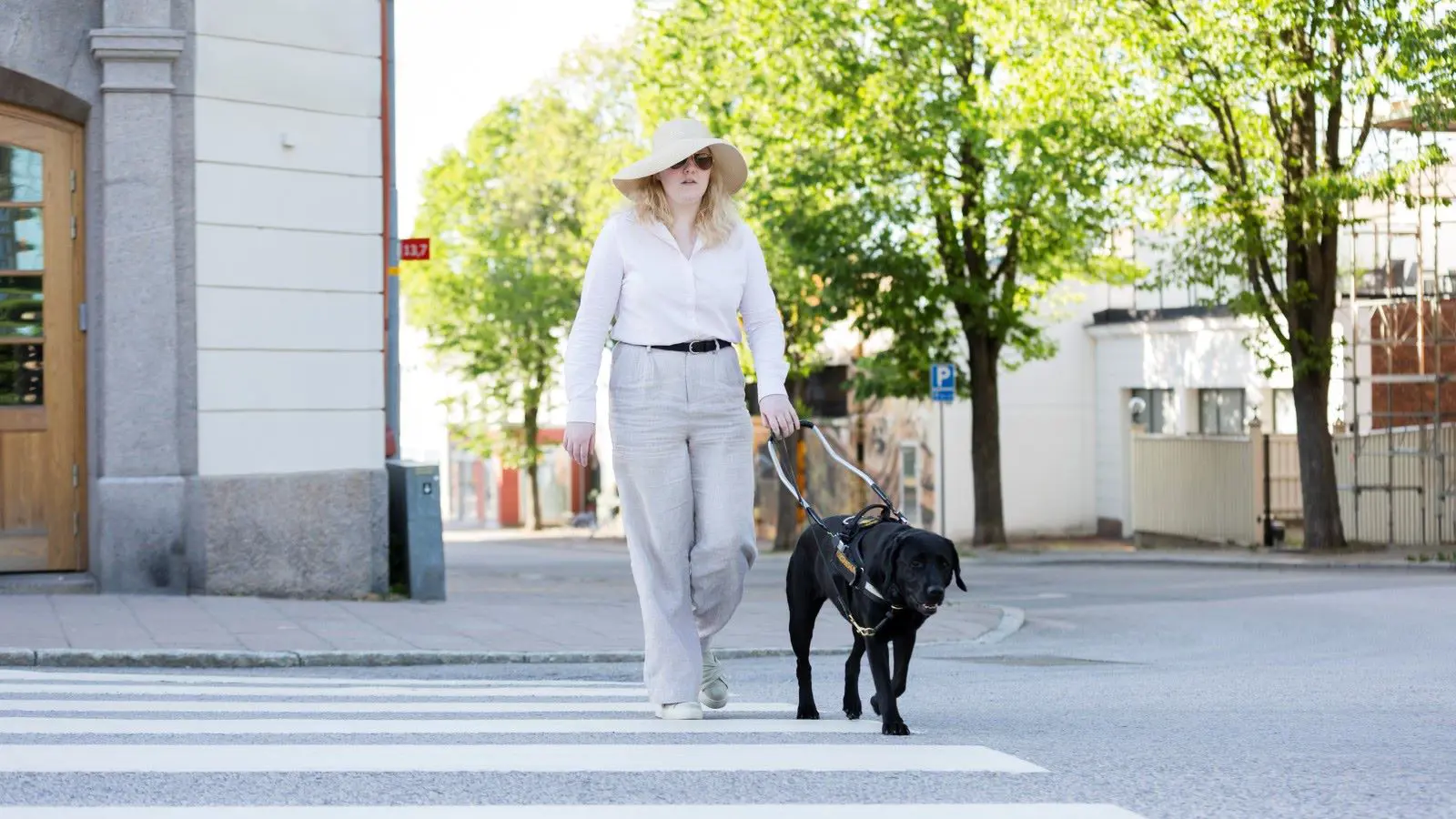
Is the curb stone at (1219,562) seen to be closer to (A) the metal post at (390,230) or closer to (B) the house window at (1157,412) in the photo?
(B) the house window at (1157,412)

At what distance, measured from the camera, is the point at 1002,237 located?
3039 cm

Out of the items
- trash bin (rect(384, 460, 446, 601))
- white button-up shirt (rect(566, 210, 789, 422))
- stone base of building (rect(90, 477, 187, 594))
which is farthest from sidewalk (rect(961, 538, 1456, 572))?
white button-up shirt (rect(566, 210, 789, 422))

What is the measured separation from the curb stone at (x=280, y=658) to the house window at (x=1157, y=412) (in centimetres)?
2638

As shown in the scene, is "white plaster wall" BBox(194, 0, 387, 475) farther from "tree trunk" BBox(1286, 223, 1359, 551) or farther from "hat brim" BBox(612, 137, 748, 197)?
"tree trunk" BBox(1286, 223, 1359, 551)

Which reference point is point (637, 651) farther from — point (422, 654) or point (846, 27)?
point (846, 27)

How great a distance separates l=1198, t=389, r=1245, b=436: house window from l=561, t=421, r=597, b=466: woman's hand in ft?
97.7

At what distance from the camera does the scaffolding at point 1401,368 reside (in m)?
27.0

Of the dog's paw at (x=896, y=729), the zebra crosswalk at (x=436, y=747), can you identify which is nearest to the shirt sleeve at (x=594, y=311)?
the zebra crosswalk at (x=436, y=747)

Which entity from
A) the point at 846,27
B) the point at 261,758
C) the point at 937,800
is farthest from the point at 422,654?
the point at 846,27

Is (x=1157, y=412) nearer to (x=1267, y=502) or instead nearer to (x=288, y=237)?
(x=1267, y=502)

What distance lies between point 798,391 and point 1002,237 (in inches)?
359

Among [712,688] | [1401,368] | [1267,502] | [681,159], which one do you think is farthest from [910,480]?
[681,159]

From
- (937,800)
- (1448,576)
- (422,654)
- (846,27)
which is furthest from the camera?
(846,27)

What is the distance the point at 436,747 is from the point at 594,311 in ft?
5.56
